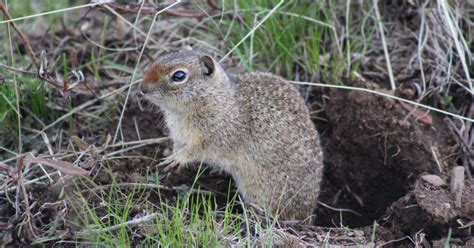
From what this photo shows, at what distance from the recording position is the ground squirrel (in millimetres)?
4621

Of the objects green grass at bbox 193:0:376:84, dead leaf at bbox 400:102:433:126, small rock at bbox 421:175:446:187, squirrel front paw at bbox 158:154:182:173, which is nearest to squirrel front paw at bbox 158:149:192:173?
squirrel front paw at bbox 158:154:182:173

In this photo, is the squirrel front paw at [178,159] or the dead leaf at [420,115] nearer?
the squirrel front paw at [178,159]

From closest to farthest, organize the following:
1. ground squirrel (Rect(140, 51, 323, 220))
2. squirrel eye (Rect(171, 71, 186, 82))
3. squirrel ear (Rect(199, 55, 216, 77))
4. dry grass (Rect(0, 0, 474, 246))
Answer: dry grass (Rect(0, 0, 474, 246))
squirrel eye (Rect(171, 71, 186, 82))
squirrel ear (Rect(199, 55, 216, 77))
ground squirrel (Rect(140, 51, 323, 220))

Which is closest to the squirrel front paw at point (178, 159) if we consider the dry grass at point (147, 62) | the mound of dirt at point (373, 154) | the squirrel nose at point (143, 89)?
the dry grass at point (147, 62)

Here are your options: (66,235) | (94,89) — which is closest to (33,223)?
(66,235)

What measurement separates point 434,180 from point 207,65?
177 cm

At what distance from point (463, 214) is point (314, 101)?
1.78 metres

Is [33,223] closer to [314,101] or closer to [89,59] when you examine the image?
[89,59]

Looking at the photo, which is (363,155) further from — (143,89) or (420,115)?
(143,89)

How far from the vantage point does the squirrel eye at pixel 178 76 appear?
14.4 feet

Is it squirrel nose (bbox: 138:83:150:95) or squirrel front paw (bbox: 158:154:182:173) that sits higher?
squirrel nose (bbox: 138:83:150:95)

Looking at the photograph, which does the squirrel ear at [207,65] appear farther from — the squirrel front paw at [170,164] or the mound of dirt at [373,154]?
the mound of dirt at [373,154]

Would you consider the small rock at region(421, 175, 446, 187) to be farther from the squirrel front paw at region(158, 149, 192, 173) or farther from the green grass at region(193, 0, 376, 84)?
the squirrel front paw at region(158, 149, 192, 173)

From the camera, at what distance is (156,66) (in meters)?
4.34
